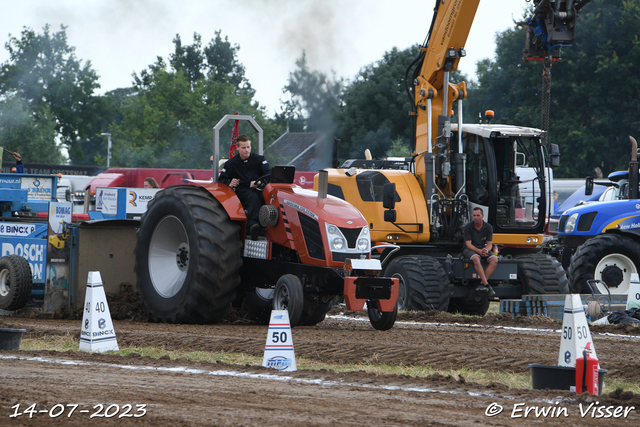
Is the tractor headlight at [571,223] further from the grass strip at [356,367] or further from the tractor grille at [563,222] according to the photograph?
the grass strip at [356,367]

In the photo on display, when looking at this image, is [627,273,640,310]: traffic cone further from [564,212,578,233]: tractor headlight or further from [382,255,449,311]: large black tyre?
[382,255,449,311]: large black tyre

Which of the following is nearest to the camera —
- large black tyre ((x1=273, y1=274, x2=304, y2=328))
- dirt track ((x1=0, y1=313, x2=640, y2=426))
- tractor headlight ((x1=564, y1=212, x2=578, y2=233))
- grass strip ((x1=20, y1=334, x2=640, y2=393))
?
dirt track ((x1=0, y1=313, x2=640, y2=426))

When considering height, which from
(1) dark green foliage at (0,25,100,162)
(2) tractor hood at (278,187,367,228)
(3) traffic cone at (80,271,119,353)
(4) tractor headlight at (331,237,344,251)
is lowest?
(3) traffic cone at (80,271,119,353)

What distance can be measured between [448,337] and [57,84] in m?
60.5

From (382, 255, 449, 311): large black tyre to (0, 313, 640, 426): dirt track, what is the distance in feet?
8.77

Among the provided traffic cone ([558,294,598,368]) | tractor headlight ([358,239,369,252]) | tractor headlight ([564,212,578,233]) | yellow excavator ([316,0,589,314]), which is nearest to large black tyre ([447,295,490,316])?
yellow excavator ([316,0,589,314])

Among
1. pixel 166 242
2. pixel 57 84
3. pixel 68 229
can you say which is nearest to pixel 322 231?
pixel 166 242

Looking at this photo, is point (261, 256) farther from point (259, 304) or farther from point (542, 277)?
point (542, 277)

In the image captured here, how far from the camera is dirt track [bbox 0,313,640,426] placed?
466cm

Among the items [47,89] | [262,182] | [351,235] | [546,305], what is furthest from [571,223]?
[47,89]

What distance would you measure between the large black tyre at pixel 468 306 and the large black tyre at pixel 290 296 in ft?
15.4

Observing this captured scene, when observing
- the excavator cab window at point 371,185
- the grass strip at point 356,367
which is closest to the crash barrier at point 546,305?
the excavator cab window at point 371,185

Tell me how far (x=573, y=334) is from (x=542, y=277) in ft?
23.1

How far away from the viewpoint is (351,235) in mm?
9156
